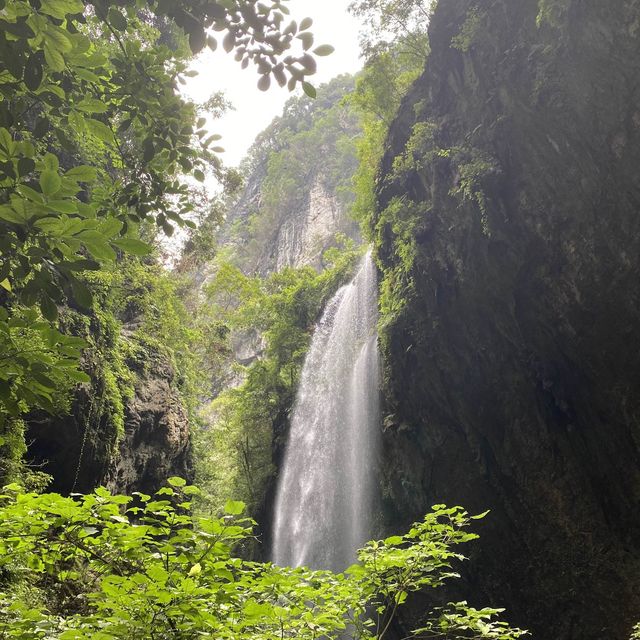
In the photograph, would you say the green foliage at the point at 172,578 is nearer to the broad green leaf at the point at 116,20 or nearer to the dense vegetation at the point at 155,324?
the dense vegetation at the point at 155,324

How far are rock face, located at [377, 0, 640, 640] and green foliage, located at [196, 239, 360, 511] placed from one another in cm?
665

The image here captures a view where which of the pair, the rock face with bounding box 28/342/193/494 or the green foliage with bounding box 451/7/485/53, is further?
the green foliage with bounding box 451/7/485/53

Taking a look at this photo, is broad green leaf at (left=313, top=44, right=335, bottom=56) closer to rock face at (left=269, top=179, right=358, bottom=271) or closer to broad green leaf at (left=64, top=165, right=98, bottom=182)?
broad green leaf at (left=64, top=165, right=98, bottom=182)

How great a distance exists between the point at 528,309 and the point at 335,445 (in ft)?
21.1

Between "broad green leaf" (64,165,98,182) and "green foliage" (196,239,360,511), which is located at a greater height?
"green foliage" (196,239,360,511)

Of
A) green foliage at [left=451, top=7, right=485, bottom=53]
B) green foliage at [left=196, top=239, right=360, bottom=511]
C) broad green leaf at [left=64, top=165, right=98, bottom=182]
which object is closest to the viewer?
broad green leaf at [left=64, top=165, right=98, bottom=182]

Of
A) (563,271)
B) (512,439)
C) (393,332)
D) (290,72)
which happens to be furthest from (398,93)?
(290,72)

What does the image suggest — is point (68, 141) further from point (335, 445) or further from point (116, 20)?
point (335, 445)

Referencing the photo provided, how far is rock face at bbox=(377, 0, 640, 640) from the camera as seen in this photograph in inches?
287

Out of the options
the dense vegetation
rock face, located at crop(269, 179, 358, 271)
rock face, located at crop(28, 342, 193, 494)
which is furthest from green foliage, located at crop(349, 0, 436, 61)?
rock face, located at crop(269, 179, 358, 271)

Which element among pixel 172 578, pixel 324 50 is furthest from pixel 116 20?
pixel 172 578

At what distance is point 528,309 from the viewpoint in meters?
8.76

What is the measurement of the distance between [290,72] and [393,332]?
8.97m

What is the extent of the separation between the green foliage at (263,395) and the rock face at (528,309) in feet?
21.8
